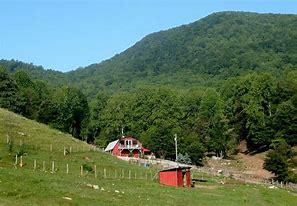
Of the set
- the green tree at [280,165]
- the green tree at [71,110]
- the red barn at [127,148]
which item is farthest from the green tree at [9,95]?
the green tree at [280,165]

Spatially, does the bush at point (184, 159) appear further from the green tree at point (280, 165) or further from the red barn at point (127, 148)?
the green tree at point (280, 165)

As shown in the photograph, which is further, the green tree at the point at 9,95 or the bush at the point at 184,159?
the green tree at the point at 9,95

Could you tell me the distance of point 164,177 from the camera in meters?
61.5

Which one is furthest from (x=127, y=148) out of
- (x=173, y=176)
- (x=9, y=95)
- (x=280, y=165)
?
(x=173, y=176)

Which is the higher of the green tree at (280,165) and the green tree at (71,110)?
the green tree at (71,110)

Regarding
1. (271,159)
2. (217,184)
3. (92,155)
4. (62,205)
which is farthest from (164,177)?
(271,159)

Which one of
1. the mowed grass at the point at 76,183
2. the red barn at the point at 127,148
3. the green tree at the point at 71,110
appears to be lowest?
the mowed grass at the point at 76,183

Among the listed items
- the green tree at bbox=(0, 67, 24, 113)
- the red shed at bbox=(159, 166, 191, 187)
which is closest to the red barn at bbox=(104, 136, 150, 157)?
the green tree at bbox=(0, 67, 24, 113)

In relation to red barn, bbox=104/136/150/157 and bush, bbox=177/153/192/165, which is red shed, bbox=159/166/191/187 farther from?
red barn, bbox=104/136/150/157

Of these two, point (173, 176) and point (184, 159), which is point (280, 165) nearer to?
point (184, 159)

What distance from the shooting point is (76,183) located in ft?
145

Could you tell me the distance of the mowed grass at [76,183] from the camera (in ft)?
121

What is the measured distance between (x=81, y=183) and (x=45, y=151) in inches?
1007

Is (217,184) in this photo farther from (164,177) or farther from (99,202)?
(99,202)
